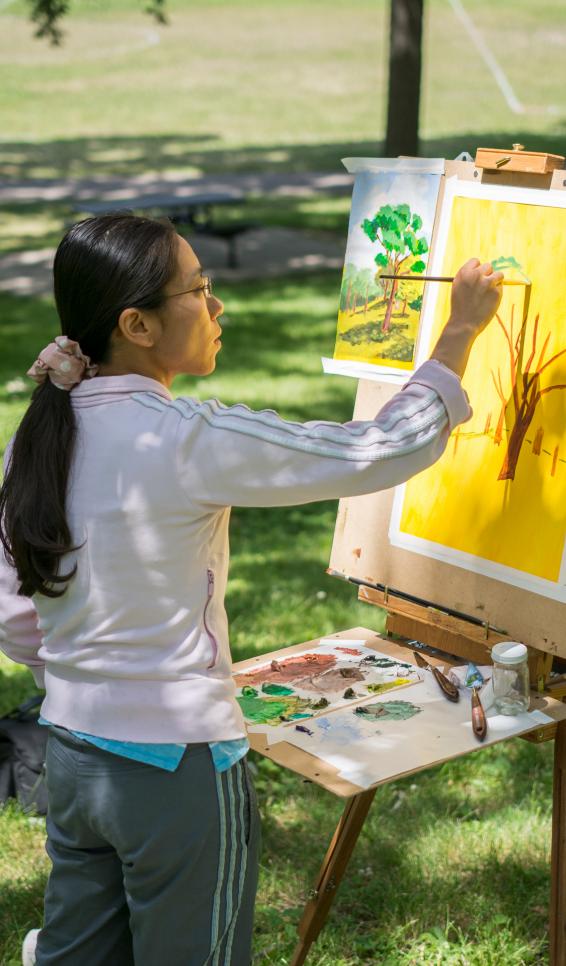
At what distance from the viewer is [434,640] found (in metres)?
2.64

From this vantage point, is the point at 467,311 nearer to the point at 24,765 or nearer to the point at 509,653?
the point at 509,653

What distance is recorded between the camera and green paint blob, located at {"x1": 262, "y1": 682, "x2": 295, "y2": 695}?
246 cm

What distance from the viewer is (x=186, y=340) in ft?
6.48

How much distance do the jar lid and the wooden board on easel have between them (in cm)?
8

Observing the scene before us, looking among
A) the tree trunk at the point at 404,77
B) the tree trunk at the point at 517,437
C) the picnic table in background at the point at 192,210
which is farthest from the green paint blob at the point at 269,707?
the picnic table in background at the point at 192,210

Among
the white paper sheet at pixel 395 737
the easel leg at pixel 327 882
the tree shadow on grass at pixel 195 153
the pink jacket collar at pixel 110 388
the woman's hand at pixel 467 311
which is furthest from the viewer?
the tree shadow on grass at pixel 195 153

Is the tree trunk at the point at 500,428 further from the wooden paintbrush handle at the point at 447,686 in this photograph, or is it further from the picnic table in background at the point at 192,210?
the picnic table in background at the point at 192,210

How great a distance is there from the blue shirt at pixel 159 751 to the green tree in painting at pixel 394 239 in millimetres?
1021

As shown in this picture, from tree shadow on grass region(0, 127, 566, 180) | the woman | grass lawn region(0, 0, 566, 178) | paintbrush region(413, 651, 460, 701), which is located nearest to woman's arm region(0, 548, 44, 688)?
the woman

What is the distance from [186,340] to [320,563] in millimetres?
3262

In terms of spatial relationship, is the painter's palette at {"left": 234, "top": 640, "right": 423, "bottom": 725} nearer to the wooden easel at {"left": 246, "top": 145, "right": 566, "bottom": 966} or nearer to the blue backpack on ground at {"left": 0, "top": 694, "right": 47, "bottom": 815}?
the wooden easel at {"left": 246, "top": 145, "right": 566, "bottom": 966}

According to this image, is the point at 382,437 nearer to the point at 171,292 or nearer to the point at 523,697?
the point at 171,292

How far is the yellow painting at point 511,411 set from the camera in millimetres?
2348

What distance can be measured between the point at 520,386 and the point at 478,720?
642mm
